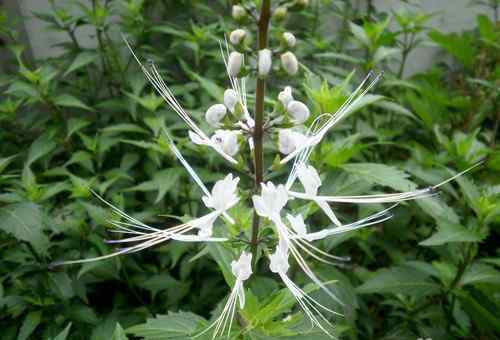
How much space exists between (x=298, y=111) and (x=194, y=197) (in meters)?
1.13

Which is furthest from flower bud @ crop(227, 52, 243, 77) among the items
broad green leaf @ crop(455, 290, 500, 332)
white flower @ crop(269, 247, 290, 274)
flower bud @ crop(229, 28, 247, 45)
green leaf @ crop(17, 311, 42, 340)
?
green leaf @ crop(17, 311, 42, 340)

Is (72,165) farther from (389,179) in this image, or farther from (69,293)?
(389,179)

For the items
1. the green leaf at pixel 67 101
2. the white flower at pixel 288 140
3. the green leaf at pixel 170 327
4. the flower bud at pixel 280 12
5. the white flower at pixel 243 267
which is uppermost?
the flower bud at pixel 280 12

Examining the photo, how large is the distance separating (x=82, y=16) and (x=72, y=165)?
0.87 meters

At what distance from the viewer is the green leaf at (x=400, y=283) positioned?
1.70 meters

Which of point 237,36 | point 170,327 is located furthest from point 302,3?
point 170,327

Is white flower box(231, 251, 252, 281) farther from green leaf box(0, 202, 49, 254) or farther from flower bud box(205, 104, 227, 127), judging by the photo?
green leaf box(0, 202, 49, 254)

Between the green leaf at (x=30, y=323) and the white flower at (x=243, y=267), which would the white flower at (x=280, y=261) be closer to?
the white flower at (x=243, y=267)

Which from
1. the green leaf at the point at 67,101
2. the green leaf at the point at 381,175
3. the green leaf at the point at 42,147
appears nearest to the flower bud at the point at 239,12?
the green leaf at the point at 381,175

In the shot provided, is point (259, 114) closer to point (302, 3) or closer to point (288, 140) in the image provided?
point (288, 140)

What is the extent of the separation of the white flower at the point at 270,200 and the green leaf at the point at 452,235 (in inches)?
30.4

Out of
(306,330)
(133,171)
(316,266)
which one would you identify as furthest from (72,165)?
(306,330)

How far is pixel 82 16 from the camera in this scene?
2.46 metres

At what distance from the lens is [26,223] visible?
5.33 feet
